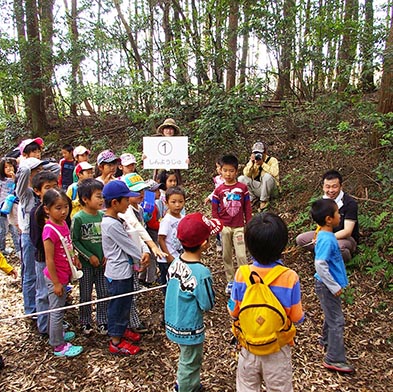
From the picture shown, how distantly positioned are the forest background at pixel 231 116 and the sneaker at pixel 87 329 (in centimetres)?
10

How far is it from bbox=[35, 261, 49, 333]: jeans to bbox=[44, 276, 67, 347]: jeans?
0.14 meters

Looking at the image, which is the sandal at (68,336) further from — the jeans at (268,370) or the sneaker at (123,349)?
the jeans at (268,370)

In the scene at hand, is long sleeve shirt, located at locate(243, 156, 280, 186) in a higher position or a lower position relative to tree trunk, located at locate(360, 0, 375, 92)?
lower

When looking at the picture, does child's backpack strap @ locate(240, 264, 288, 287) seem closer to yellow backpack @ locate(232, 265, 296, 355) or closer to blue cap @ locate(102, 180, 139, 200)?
yellow backpack @ locate(232, 265, 296, 355)

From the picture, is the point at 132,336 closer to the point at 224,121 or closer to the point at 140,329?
the point at 140,329

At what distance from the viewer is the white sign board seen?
5762mm

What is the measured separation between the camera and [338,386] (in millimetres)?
2938

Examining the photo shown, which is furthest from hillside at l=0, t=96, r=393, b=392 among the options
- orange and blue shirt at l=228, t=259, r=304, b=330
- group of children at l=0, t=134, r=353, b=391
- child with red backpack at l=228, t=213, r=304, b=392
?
orange and blue shirt at l=228, t=259, r=304, b=330

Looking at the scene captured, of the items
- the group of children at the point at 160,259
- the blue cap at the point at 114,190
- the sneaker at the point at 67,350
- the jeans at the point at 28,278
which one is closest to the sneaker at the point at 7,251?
the group of children at the point at 160,259

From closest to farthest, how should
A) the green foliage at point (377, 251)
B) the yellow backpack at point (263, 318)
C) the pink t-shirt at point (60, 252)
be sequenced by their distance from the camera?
the yellow backpack at point (263, 318)
the pink t-shirt at point (60, 252)
the green foliage at point (377, 251)

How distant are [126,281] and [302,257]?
2726 mm

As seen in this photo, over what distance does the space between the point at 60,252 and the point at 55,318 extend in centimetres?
60

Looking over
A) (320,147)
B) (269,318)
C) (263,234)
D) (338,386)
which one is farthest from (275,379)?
(320,147)

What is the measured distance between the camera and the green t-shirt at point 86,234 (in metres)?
3.51
